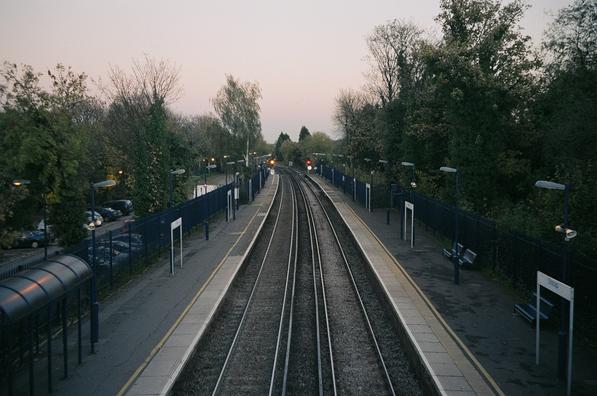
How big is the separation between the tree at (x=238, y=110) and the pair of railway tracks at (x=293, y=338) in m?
60.9

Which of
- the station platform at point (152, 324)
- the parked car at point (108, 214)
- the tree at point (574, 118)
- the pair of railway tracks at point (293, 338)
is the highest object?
the tree at point (574, 118)

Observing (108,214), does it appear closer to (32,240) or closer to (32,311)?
(32,240)

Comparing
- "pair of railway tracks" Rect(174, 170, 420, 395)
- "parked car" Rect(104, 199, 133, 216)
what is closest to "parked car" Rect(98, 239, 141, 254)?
"pair of railway tracks" Rect(174, 170, 420, 395)

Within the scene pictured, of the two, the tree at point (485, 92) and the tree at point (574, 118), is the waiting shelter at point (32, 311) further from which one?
the tree at point (485, 92)

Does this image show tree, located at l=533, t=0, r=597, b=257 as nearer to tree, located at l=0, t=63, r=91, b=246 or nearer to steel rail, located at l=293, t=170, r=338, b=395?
steel rail, located at l=293, t=170, r=338, b=395

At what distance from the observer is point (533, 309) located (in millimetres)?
15758

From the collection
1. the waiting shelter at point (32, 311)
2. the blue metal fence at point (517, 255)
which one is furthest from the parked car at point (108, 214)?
the waiting shelter at point (32, 311)

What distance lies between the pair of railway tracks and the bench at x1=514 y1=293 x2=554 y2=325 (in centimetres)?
413

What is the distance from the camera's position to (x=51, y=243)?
3503cm

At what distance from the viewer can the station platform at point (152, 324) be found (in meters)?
11.9

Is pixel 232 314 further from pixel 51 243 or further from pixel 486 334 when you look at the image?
pixel 51 243

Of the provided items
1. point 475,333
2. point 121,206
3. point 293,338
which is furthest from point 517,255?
point 121,206

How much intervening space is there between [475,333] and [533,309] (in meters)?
2.24

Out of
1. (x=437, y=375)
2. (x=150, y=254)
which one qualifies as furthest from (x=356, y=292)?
(x=150, y=254)
